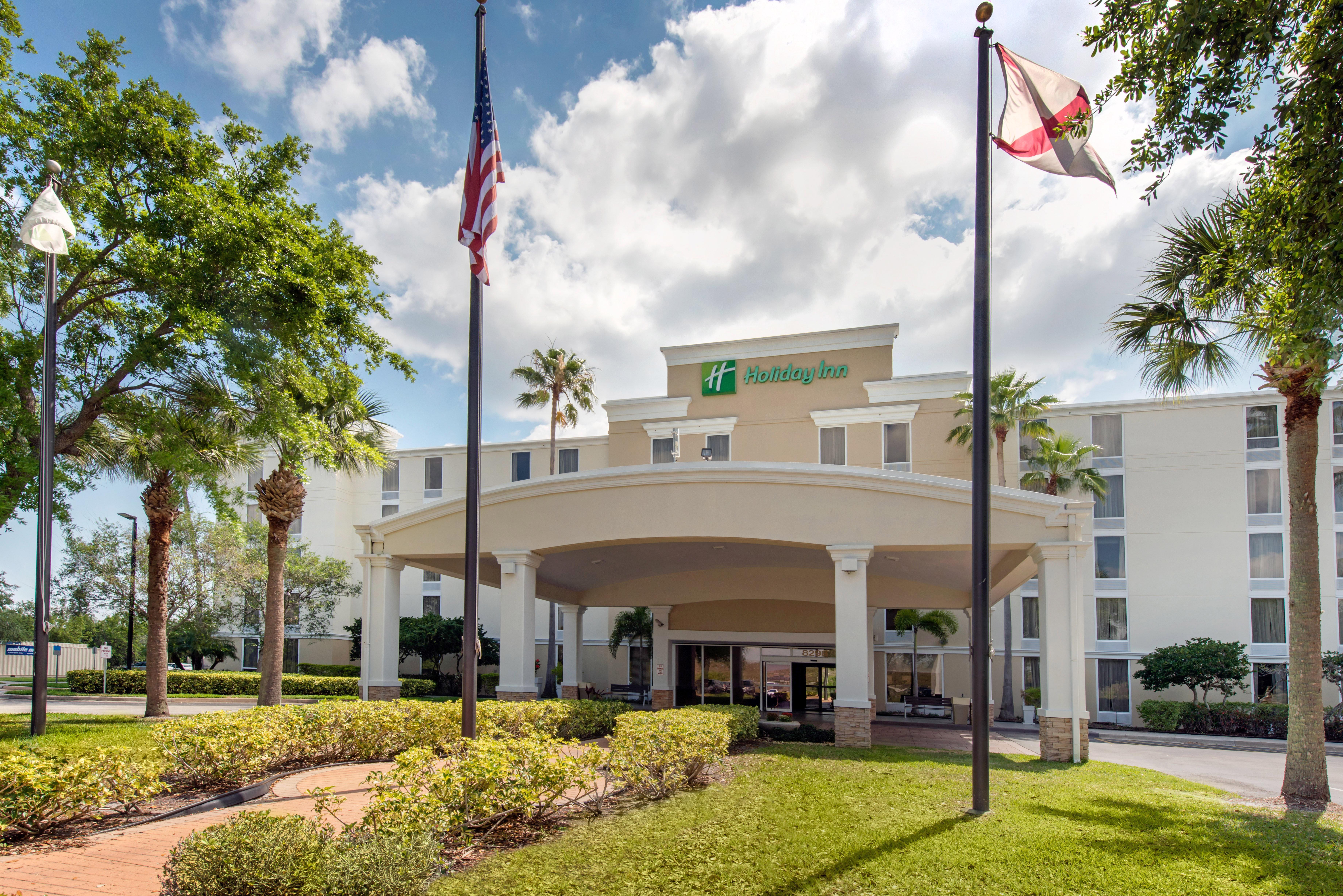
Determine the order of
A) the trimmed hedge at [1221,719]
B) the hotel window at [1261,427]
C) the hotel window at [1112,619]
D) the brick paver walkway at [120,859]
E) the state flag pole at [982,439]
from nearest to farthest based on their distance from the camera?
1. the brick paver walkway at [120,859]
2. the state flag pole at [982,439]
3. the trimmed hedge at [1221,719]
4. the hotel window at [1261,427]
5. the hotel window at [1112,619]

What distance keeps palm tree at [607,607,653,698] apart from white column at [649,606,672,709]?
6861mm

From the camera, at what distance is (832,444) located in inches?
1259

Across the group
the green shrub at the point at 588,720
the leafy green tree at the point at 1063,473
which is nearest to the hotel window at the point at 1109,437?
the leafy green tree at the point at 1063,473

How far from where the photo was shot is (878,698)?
32.4 m

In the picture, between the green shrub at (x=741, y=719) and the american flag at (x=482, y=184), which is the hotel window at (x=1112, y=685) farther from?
the american flag at (x=482, y=184)

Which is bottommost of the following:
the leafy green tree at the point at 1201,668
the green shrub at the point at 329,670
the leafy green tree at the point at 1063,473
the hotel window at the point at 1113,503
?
the green shrub at the point at 329,670

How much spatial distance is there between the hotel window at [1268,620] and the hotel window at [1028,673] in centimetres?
763

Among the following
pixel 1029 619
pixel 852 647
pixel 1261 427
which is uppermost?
pixel 1261 427

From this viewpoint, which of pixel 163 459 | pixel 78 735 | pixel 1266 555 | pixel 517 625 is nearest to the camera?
pixel 78 735

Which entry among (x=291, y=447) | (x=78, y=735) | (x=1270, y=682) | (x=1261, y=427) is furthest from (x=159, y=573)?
(x=1261, y=427)

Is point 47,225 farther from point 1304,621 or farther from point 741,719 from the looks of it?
point 1304,621

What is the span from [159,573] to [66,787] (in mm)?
13520

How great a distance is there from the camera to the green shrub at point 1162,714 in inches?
1149

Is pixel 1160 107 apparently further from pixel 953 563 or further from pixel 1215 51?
pixel 953 563
